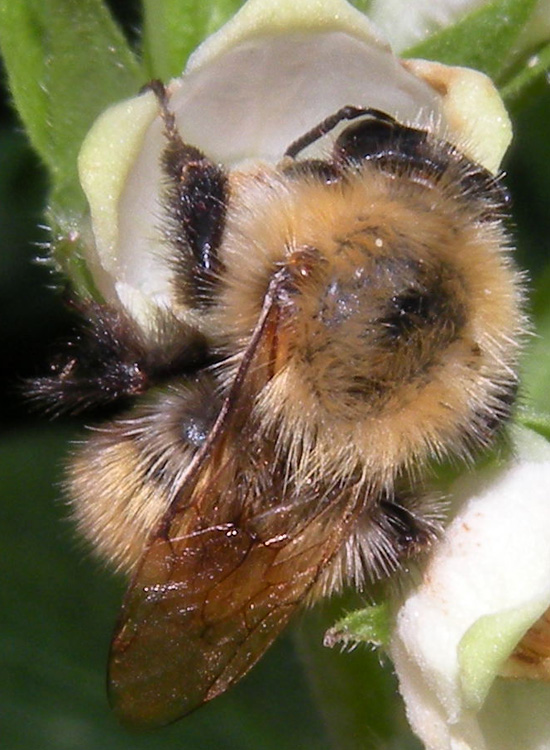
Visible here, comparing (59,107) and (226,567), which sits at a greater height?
(59,107)

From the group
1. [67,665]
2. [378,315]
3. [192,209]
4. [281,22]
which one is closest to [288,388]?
[378,315]

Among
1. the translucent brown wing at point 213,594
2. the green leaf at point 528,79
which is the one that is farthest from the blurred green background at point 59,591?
the translucent brown wing at point 213,594

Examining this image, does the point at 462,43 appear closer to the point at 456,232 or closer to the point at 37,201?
the point at 456,232

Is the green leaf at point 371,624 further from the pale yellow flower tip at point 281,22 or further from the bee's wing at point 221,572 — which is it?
the pale yellow flower tip at point 281,22

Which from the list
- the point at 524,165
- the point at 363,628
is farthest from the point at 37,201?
the point at 363,628

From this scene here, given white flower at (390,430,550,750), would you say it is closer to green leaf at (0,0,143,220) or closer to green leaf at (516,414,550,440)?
green leaf at (516,414,550,440)

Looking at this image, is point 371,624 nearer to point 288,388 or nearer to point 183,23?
point 288,388
